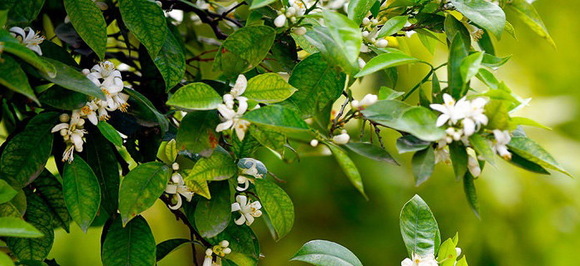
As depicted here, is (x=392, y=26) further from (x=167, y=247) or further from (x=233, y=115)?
(x=167, y=247)

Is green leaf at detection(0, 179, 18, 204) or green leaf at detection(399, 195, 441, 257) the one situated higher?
green leaf at detection(0, 179, 18, 204)

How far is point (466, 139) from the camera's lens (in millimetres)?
400

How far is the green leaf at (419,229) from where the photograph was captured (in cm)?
54

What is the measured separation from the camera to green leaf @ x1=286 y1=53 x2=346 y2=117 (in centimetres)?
47

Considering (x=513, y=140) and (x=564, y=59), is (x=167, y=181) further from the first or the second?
(x=564, y=59)

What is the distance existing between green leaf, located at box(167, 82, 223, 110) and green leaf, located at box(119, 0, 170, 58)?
0.08 m

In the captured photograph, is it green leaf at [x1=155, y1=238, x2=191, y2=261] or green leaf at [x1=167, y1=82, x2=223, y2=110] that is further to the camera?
green leaf at [x1=155, y1=238, x2=191, y2=261]

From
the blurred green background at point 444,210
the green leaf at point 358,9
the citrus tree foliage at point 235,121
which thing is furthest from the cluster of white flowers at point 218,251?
the blurred green background at point 444,210

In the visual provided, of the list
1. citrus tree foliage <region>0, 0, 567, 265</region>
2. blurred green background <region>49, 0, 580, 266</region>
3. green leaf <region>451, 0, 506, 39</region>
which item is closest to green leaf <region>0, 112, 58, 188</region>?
citrus tree foliage <region>0, 0, 567, 265</region>

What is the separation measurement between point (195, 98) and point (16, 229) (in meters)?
0.14

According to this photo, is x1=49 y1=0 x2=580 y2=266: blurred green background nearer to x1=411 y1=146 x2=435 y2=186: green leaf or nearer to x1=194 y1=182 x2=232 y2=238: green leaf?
x1=194 y1=182 x2=232 y2=238: green leaf

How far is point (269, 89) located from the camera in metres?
0.45

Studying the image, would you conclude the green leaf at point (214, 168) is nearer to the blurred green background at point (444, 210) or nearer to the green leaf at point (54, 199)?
the green leaf at point (54, 199)

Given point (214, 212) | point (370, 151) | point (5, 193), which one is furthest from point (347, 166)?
point (5, 193)
